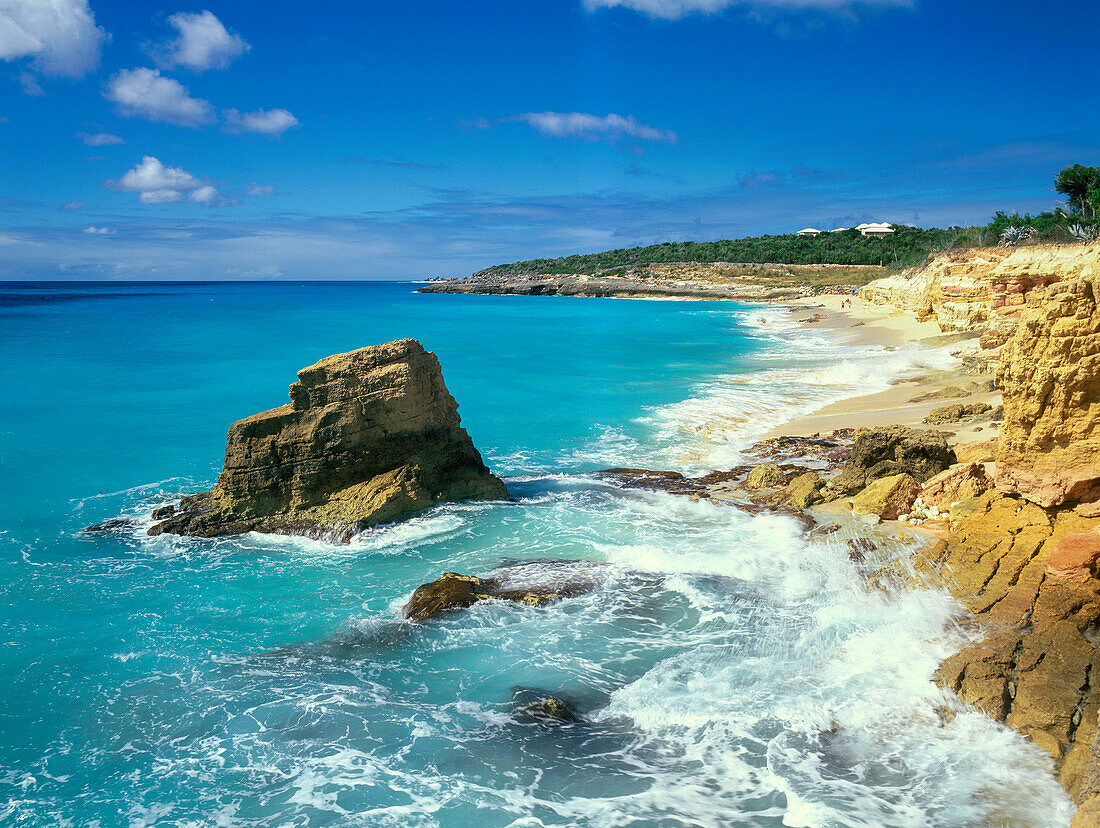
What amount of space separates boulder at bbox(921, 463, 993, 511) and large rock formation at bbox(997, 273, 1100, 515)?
30.9 inches

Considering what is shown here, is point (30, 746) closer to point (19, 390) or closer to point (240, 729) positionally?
point (240, 729)

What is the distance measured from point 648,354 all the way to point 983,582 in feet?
96.0

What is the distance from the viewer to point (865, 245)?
296ft

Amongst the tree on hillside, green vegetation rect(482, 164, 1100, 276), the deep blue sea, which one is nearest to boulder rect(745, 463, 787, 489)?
the deep blue sea

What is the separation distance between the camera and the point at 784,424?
656 inches

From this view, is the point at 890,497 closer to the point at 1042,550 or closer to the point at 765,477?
the point at 1042,550

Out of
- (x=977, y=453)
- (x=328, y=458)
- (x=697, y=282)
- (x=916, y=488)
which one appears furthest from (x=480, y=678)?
(x=697, y=282)

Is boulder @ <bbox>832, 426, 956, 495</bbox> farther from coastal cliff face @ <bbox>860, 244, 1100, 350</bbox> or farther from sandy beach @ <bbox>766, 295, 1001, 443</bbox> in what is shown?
coastal cliff face @ <bbox>860, 244, 1100, 350</bbox>

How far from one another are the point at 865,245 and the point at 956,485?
92.9 m

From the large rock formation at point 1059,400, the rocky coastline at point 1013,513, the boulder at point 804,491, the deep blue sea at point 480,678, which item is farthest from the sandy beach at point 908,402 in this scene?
the large rock formation at point 1059,400

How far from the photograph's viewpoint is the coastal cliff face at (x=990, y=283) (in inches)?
696

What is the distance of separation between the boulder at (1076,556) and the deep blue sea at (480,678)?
100 cm

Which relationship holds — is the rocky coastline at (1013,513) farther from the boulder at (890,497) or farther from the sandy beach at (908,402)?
the sandy beach at (908,402)

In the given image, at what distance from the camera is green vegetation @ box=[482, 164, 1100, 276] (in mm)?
29344
